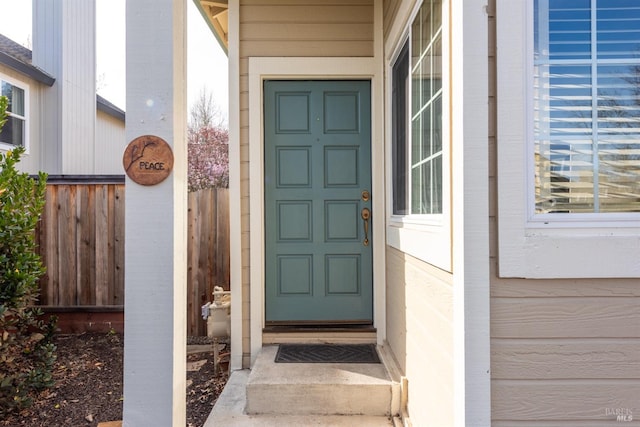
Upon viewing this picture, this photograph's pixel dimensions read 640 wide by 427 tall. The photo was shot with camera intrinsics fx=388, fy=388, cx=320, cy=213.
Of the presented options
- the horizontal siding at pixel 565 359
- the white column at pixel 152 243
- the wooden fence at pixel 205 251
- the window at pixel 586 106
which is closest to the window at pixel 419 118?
the window at pixel 586 106

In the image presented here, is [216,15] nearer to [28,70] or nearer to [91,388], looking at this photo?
[91,388]

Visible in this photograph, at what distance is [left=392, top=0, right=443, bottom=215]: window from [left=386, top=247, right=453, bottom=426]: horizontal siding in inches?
13.4

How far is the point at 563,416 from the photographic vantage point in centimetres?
137

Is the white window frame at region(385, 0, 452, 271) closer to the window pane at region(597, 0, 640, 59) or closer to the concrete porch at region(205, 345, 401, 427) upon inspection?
the window pane at region(597, 0, 640, 59)

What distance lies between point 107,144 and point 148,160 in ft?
29.2

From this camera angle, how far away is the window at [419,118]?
68.4 inches

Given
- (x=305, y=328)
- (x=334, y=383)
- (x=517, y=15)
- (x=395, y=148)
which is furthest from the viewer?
(x=305, y=328)

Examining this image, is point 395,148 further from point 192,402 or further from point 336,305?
point 192,402

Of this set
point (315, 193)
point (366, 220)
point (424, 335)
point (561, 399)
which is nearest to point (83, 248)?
point (315, 193)

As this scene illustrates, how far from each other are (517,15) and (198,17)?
2956mm

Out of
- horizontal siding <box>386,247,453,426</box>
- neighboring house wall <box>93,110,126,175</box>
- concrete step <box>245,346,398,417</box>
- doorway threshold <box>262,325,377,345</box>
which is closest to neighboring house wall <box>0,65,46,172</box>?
neighboring house wall <box>93,110,126,175</box>

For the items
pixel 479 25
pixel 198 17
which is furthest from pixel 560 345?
pixel 198 17

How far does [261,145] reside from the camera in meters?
3.02

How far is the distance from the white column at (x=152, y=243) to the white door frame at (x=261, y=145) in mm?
1346
